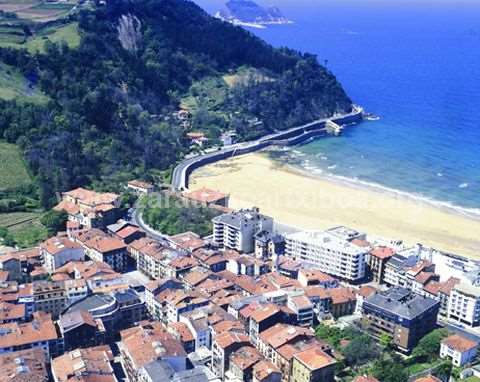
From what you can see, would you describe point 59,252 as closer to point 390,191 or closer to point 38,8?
point 390,191

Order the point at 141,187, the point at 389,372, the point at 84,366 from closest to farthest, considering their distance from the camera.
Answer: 1. the point at 84,366
2. the point at 389,372
3. the point at 141,187

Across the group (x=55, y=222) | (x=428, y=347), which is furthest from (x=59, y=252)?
(x=428, y=347)

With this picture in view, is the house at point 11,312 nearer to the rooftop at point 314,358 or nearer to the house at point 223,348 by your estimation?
the house at point 223,348

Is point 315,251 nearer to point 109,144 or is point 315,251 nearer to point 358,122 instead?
point 109,144

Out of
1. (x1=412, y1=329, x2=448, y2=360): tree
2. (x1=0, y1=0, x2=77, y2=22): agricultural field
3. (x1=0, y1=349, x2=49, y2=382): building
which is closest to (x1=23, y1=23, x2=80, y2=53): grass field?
(x1=0, y1=0, x2=77, y2=22): agricultural field

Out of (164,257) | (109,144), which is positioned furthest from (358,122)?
(164,257)
